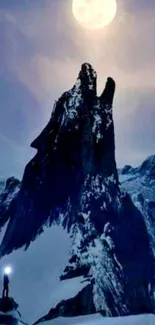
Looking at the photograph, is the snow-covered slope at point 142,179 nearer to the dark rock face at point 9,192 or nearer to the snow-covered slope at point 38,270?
the dark rock face at point 9,192

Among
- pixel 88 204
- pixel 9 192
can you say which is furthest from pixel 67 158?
pixel 9 192

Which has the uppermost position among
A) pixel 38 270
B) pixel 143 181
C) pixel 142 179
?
pixel 142 179

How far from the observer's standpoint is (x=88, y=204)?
376 feet

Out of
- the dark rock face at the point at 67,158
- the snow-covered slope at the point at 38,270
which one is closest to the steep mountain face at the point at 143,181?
the dark rock face at the point at 67,158

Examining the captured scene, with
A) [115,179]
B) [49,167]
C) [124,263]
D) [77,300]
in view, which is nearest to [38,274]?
[77,300]

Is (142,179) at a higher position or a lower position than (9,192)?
higher

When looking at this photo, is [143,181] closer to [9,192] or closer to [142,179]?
[142,179]

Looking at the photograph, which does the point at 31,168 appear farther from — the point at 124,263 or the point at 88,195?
the point at 124,263

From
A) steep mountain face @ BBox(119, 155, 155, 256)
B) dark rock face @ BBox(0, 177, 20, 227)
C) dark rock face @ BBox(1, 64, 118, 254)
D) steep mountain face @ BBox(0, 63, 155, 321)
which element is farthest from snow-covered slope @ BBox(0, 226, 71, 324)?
steep mountain face @ BBox(119, 155, 155, 256)

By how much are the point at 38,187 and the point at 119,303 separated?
2988cm

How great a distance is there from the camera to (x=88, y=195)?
115 m

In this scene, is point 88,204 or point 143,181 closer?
point 88,204

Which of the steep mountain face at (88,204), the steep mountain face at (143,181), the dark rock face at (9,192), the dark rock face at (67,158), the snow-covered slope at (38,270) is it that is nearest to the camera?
the snow-covered slope at (38,270)

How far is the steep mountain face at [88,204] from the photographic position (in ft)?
339
